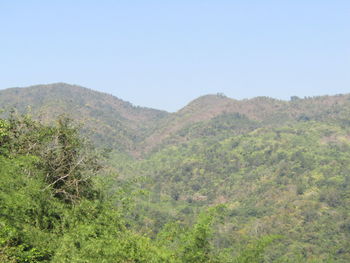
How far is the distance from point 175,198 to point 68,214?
135795 millimetres

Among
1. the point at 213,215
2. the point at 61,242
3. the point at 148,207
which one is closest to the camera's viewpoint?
the point at 61,242

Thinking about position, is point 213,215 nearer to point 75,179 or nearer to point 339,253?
point 75,179

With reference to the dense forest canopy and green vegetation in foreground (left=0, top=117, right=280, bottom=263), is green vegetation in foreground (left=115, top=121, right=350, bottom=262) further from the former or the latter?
green vegetation in foreground (left=0, top=117, right=280, bottom=263)

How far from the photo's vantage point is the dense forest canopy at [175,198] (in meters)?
14.8

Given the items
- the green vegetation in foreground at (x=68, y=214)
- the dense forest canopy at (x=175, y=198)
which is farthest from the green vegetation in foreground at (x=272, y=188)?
the green vegetation in foreground at (x=68, y=214)

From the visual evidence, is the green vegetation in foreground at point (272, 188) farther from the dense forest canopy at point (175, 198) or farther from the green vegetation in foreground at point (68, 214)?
the green vegetation in foreground at point (68, 214)

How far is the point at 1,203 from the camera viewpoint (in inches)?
556

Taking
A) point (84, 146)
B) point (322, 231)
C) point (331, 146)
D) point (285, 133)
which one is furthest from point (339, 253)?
point (285, 133)

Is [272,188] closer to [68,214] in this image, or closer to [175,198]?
[175,198]

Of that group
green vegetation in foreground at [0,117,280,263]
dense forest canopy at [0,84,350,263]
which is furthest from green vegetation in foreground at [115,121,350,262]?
green vegetation in foreground at [0,117,280,263]

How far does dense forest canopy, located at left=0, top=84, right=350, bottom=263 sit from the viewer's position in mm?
14812

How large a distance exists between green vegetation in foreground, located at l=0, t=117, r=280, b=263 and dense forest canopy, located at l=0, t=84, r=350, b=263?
0.05 m

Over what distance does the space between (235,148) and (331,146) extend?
34.7 m

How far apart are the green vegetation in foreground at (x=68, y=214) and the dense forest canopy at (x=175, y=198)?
46mm
